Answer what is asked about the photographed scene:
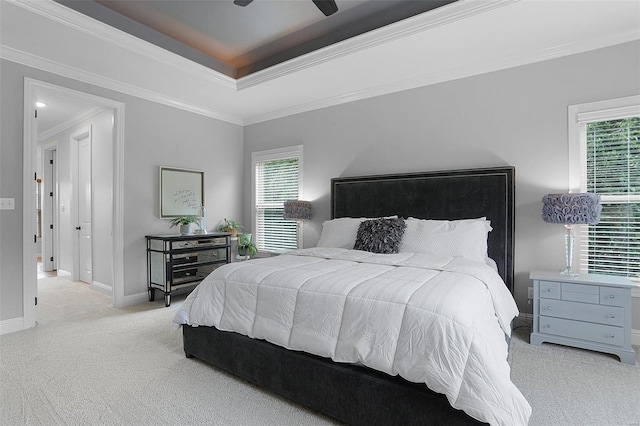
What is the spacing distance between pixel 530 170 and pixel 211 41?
11.9ft

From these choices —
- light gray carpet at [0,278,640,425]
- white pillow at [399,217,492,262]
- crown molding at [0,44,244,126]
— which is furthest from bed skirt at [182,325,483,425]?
crown molding at [0,44,244,126]

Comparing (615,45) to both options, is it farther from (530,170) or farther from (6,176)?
(6,176)

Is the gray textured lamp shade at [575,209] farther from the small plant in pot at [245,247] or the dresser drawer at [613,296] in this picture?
the small plant in pot at [245,247]

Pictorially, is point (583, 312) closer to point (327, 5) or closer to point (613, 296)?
point (613, 296)

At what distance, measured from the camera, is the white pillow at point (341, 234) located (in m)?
3.57

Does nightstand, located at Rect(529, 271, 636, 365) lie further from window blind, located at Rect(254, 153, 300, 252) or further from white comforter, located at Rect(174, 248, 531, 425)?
window blind, located at Rect(254, 153, 300, 252)

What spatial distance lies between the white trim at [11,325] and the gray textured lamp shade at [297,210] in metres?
2.97

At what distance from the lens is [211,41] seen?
3.66 metres

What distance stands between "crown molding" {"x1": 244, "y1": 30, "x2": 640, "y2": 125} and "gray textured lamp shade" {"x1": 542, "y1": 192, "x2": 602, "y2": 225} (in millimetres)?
1386

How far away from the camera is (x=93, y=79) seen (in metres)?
3.71

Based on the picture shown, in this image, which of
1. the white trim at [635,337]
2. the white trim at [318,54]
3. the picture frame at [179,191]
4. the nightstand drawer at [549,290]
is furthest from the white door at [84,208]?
the white trim at [635,337]

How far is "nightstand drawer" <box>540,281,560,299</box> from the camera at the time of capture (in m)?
2.72

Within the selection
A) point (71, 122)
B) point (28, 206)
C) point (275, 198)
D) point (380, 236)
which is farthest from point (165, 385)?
point (71, 122)

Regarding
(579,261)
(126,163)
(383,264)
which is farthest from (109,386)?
(579,261)
